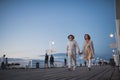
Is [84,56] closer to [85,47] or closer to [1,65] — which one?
[85,47]

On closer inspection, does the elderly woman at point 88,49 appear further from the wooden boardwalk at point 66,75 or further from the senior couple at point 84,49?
the wooden boardwalk at point 66,75

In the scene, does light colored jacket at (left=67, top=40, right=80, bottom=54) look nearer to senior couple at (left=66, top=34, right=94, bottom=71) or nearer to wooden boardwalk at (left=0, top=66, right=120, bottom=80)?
senior couple at (left=66, top=34, right=94, bottom=71)

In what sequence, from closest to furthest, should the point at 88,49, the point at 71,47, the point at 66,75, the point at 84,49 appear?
1. the point at 66,75
2. the point at 88,49
3. the point at 84,49
4. the point at 71,47

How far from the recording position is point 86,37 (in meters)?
7.92

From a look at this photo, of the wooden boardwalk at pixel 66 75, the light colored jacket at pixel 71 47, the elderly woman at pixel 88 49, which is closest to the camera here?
the wooden boardwalk at pixel 66 75

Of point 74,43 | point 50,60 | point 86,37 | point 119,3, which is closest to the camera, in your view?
point 119,3

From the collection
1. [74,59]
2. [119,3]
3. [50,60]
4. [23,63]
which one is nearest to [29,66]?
[23,63]

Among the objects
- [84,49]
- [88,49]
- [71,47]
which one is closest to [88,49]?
[88,49]

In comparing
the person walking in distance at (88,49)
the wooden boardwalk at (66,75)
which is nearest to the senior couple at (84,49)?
the person walking in distance at (88,49)

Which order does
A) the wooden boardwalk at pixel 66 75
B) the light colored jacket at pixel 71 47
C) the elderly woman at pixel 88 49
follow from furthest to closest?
1. the light colored jacket at pixel 71 47
2. the elderly woman at pixel 88 49
3. the wooden boardwalk at pixel 66 75

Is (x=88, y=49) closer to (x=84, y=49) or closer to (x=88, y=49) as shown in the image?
(x=88, y=49)

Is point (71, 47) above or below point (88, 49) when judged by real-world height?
above

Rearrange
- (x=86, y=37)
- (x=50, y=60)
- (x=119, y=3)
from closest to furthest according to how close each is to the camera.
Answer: (x=119, y=3), (x=86, y=37), (x=50, y=60)

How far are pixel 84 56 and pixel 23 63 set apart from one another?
11557 mm
